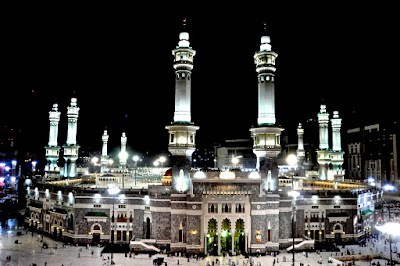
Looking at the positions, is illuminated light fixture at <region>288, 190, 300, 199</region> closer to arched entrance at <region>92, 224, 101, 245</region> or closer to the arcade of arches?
the arcade of arches

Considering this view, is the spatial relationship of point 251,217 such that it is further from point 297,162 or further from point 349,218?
point 297,162

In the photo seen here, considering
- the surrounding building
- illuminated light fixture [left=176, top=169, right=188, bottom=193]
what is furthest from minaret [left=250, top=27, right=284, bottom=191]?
the surrounding building

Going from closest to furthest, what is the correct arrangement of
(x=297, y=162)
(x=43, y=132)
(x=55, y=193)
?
(x=55, y=193) → (x=297, y=162) → (x=43, y=132)

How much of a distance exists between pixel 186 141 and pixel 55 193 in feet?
80.9

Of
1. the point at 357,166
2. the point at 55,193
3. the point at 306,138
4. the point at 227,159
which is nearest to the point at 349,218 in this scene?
the point at 55,193

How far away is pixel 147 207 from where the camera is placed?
46.8 meters

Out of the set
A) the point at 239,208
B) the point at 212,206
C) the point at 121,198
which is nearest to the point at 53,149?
the point at 121,198

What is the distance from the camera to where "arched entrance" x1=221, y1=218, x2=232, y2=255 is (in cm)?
4319

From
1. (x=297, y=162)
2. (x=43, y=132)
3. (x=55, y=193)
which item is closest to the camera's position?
(x=55, y=193)

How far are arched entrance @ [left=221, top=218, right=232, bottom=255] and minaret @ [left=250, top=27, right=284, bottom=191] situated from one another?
343 inches

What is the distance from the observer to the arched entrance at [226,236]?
43.2m

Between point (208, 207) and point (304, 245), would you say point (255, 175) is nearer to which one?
point (208, 207)

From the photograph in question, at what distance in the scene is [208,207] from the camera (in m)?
42.7

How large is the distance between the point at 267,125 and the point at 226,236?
17.9m
